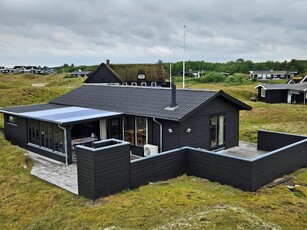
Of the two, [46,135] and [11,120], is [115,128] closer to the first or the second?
[46,135]

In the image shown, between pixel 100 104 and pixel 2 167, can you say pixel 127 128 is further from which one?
pixel 2 167

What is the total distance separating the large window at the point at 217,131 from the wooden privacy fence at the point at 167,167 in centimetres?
332

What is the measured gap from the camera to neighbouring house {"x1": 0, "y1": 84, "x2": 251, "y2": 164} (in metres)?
13.9

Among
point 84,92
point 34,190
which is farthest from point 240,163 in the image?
point 84,92

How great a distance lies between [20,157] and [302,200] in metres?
11.6

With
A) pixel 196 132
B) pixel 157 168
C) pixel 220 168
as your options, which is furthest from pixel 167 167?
pixel 196 132

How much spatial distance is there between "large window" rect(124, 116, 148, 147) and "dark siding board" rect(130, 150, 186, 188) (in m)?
3.21

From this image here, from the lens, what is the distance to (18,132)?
1723 centimetres

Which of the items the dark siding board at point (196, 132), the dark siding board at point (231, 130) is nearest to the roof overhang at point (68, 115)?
the dark siding board at point (196, 132)

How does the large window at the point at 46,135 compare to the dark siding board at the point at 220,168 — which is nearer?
the dark siding board at the point at 220,168

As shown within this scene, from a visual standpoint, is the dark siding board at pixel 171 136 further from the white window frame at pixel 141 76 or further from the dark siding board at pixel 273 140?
the white window frame at pixel 141 76

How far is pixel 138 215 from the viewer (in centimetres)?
869

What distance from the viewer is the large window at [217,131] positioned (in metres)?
15.3

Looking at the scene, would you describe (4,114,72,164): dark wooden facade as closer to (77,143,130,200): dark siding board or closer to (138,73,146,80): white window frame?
(77,143,130,200): dark siding board
